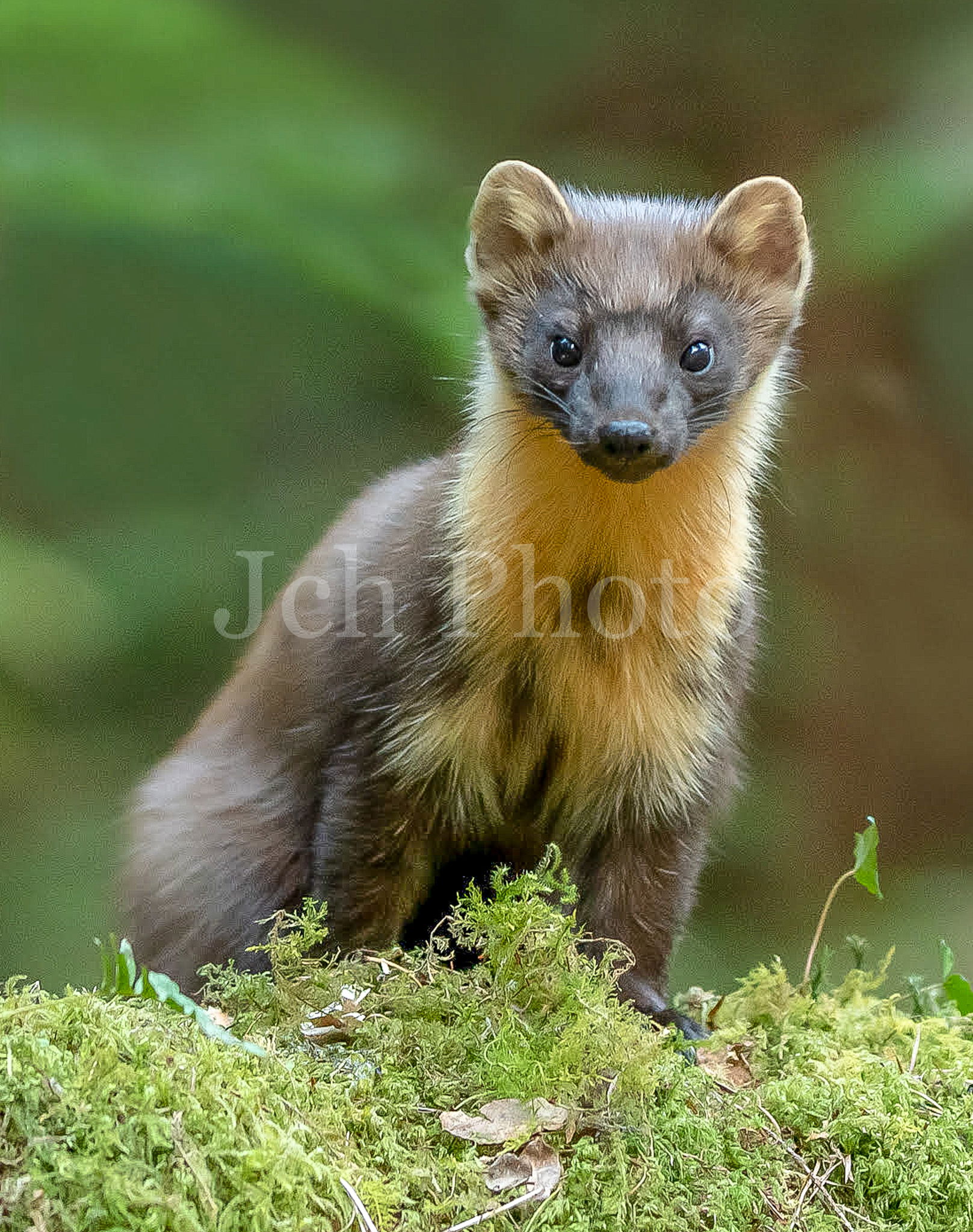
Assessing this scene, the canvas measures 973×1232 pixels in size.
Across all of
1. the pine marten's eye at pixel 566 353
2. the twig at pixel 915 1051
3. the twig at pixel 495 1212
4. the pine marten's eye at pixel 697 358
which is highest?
the pine marten's eye at pixel 697 358

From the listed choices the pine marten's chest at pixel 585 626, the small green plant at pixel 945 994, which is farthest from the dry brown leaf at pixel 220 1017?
the small green plant at pixel 945 994

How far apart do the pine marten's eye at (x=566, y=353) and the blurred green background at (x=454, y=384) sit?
1.42 meters

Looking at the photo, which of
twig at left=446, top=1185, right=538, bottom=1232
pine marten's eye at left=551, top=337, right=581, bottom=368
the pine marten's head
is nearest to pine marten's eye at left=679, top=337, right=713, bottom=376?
the pine marten's head

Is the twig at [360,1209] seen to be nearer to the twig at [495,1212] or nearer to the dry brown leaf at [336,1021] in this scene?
the twig at [495,1212]

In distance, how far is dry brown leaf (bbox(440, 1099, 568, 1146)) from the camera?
193cm

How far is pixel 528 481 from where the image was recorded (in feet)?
9.87

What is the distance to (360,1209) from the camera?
5.59 ft

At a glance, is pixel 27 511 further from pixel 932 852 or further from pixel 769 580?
pixel 932 852

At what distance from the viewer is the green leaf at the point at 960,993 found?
3.05 metres

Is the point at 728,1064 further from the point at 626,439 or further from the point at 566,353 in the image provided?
the point at 566,353

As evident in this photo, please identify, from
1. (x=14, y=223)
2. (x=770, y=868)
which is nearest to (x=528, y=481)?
(x=14, y=223)

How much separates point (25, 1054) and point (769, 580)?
413cm

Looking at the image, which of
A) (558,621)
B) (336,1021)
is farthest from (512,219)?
(336,1021)

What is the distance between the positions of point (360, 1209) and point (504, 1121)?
0.31 m
